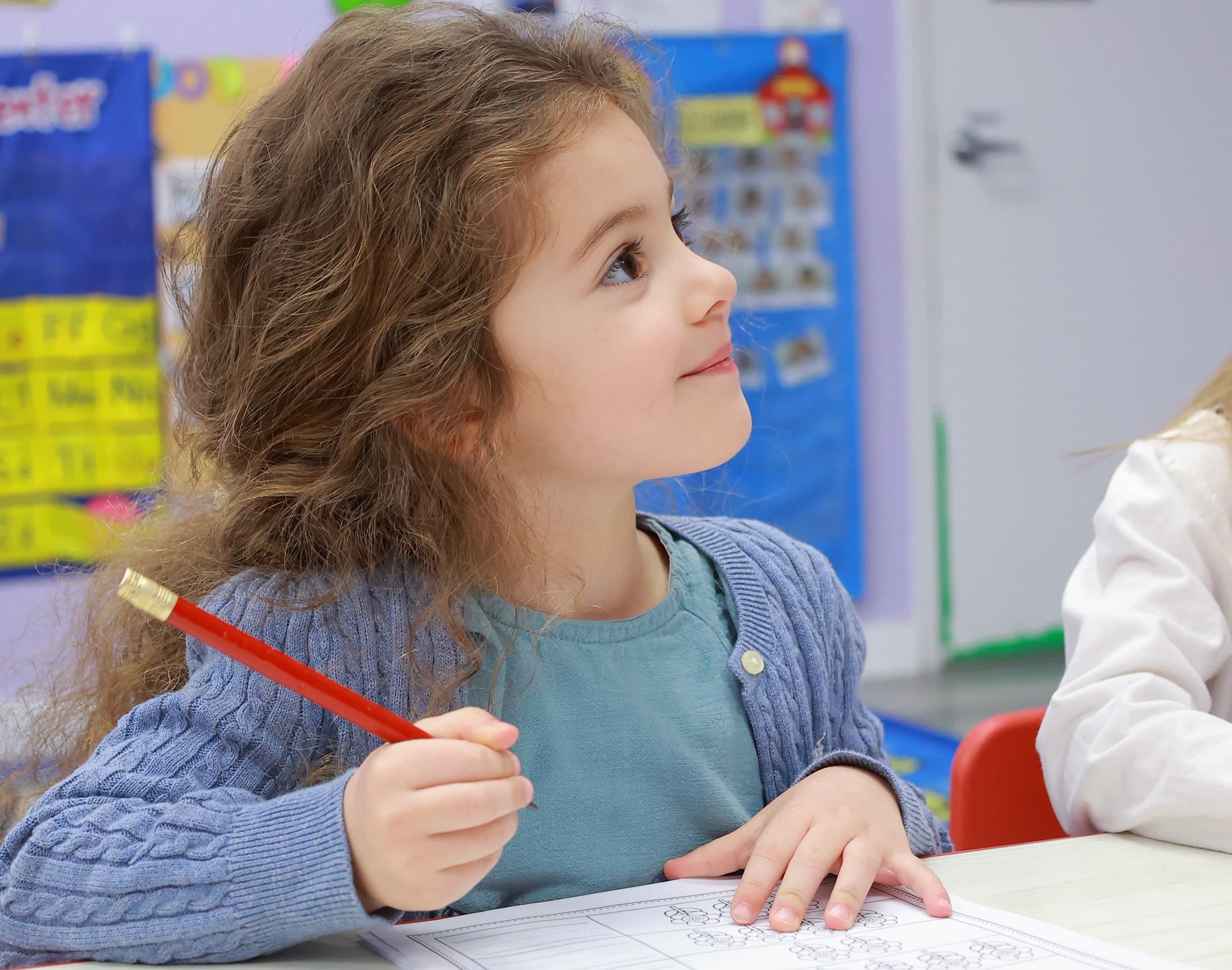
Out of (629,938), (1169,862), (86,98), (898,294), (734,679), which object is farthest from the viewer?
(898,294)

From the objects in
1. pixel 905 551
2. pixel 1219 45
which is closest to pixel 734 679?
pixel 905 551

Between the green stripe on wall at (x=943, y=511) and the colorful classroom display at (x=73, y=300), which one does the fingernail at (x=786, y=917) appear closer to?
the colorful classroom display at (x=73, y=300)

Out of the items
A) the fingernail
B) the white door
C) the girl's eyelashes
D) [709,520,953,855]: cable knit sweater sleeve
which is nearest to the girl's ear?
the girl's eyelashes

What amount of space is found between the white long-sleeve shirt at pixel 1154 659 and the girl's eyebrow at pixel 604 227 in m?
0.38

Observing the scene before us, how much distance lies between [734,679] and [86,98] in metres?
2.18

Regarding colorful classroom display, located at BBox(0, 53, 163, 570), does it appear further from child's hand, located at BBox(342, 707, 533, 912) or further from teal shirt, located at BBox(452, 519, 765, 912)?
child's hand, located at BBox(342, 707, 533, 912)

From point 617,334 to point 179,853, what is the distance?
0.33m

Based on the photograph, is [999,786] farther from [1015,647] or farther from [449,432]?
[1015,647]

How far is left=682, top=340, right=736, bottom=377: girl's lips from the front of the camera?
2.40ft

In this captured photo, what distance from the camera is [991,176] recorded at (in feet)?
10.00

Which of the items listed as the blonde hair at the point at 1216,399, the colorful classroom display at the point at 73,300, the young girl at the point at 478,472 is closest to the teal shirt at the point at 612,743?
the young girl at the point at 478,472

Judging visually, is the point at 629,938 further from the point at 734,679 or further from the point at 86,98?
the point at 86,98

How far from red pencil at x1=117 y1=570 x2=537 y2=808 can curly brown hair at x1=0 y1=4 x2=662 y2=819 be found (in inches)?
7.9

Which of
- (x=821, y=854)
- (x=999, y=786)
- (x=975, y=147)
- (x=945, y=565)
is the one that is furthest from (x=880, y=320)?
(x=821, y=854)
